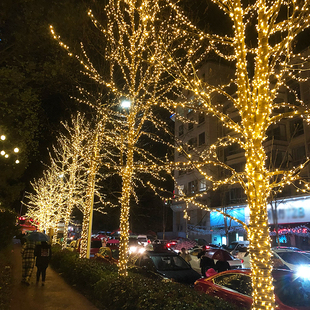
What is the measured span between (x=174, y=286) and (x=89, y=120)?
12105 millimetres

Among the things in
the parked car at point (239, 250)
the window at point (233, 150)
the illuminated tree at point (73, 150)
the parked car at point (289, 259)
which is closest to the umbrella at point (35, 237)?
the illuminated tree at point (73, 150)

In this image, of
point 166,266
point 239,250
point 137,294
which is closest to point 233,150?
point 239,250

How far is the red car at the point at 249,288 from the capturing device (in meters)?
5.37

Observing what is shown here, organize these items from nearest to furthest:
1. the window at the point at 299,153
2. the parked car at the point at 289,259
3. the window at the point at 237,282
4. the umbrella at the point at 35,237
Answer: the window at the point at 237,282
the parked car at the point at 289,259
the umbrella at the point at 35,237
the window at the point at 299,153

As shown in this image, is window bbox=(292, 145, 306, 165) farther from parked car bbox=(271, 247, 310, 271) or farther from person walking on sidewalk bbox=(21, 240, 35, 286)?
person walking on sidewalk bbox=(21, 240, 35, 286)

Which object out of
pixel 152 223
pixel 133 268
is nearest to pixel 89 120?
pixel 133 268


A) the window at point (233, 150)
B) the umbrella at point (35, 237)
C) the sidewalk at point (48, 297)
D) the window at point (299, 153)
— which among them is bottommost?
the sidewalk at point (48, 297)

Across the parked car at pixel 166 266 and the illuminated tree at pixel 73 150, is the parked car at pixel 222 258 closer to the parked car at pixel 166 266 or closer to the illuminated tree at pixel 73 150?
the parked car at pixel 166 266

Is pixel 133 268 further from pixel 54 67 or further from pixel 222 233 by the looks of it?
pixel 222 233


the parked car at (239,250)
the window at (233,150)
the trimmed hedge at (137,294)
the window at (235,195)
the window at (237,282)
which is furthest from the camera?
the window at (233,150)

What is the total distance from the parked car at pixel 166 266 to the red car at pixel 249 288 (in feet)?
6.79

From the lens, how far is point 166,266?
1002 centimetres

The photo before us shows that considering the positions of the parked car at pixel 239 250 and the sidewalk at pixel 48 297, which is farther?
the parked car at pixel 239 250

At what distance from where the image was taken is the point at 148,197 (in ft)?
159
